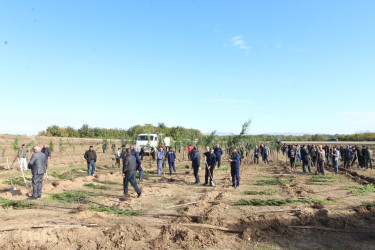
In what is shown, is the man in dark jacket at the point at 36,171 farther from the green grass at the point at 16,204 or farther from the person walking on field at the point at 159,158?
the person walking on field at the point at 159,158

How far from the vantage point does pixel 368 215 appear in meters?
7.23

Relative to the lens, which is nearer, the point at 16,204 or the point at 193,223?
the point at 193,223

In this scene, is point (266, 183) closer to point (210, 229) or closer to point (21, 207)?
point (210, 229)

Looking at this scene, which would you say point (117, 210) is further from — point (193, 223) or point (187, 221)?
point (193, 223)

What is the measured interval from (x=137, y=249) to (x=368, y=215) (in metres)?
6.02

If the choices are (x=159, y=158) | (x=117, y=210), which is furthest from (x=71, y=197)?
(x=159, y=158)

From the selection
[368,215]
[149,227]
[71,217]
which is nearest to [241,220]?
[149,227]

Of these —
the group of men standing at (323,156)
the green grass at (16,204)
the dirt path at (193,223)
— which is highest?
the group of men standing at (323,156)

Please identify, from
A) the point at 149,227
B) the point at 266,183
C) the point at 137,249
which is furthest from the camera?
the point at 266,183

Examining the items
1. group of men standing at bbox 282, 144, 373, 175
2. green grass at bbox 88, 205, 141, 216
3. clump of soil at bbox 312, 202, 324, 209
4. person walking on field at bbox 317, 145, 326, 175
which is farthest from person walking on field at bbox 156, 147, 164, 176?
person walking on field at bbox 317, 145, 326, 175

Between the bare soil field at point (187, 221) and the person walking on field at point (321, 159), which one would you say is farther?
the person walking on field at point (321, 159)

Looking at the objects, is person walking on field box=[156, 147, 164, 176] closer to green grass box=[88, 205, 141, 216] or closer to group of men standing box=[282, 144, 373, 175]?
green grass box=[88, 205, 141, 216]

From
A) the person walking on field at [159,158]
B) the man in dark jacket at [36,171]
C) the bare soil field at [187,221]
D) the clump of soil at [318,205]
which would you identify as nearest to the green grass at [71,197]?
the bare soil field at [187,221]

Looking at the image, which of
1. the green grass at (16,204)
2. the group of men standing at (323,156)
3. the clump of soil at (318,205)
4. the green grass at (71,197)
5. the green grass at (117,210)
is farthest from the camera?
the group of men standing at (323,156)
